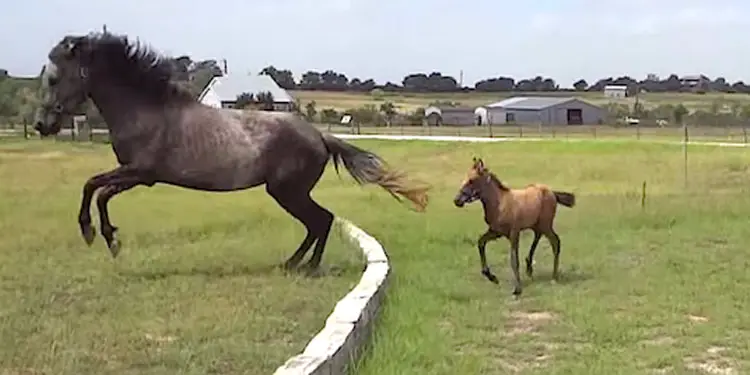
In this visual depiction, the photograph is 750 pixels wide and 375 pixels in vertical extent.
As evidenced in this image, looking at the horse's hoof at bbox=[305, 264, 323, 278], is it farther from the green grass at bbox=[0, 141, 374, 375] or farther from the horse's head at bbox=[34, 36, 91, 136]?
the horse's head at bbox=[34, 36, 91, 136]

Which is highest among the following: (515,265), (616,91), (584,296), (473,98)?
(616,91)

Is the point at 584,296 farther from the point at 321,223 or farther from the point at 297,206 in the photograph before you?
the point at 297,206

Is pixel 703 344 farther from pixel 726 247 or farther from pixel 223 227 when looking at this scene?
pixel 223 227

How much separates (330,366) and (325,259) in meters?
5.81

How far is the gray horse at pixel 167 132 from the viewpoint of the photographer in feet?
35.5

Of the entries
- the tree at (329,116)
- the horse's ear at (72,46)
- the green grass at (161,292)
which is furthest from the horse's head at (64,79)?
the tree at (329,116)

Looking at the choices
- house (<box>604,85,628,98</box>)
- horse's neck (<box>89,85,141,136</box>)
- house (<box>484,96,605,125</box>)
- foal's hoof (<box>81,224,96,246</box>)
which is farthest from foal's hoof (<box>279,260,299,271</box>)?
house (<box>604,85,628,98</box>)

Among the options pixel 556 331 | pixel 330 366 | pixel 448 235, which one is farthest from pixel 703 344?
pixel 448 235

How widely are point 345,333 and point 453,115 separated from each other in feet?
241

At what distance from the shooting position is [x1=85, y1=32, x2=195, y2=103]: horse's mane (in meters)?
10.9

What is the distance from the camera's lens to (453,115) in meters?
79.4

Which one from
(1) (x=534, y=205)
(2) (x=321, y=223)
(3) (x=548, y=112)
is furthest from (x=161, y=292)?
(3) (x=548, y=112)

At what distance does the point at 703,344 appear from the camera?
24.9ft

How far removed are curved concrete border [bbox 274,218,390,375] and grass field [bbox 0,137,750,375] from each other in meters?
0.16
